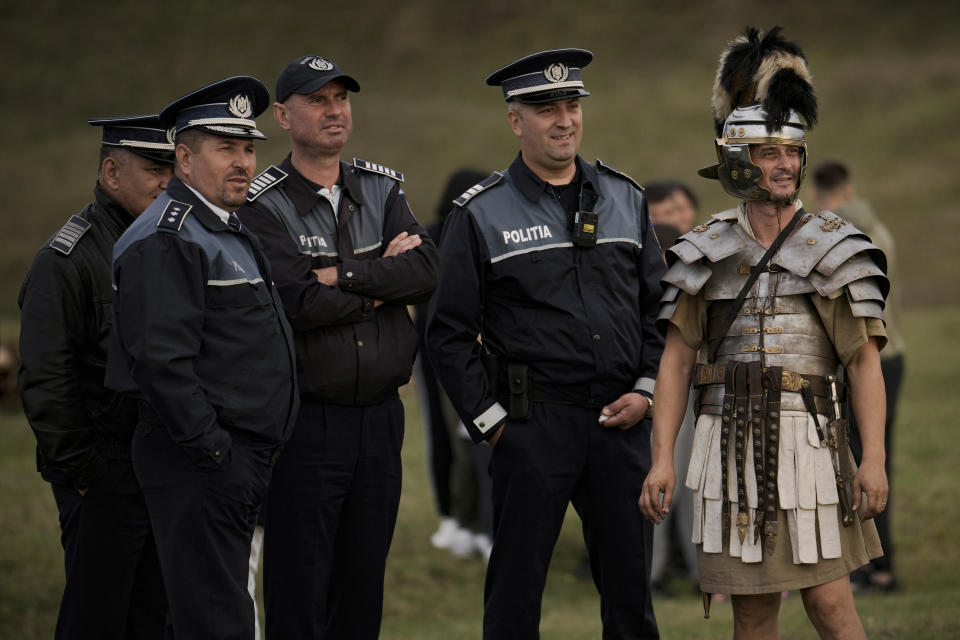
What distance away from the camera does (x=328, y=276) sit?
16.9ft

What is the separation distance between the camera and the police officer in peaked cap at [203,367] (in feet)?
14.0

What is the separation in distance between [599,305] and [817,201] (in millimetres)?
4028

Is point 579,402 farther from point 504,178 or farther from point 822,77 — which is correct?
point 822,77

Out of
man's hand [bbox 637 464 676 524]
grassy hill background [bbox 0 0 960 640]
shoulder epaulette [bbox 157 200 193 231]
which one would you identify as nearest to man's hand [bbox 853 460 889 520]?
man's hand [bbox 637 464 676 524]

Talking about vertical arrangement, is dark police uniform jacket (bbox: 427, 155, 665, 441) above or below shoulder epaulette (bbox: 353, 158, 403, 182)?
below

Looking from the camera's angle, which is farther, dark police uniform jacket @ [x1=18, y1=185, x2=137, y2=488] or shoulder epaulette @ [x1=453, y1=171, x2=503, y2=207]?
shoulder epaulette @ [x1=453, y1=171, x2=503, y2=207]

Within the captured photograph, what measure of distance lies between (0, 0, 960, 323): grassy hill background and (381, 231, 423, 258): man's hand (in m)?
24.1

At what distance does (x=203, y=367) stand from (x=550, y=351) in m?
1.45

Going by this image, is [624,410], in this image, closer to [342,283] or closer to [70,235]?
[342,283]

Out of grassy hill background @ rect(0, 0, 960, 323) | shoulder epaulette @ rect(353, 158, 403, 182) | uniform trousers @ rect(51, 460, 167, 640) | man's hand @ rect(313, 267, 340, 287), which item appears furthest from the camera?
grassy hill background @ rect(0, 0, 960, 323)

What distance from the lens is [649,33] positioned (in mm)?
49000

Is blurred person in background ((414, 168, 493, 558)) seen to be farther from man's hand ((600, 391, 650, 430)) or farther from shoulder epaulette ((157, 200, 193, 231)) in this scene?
shoulder epaulette ((157, 200, 193, 231))

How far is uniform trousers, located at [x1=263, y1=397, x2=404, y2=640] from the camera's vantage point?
16.7 ft

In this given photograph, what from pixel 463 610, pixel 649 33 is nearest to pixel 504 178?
pixel 463 610
